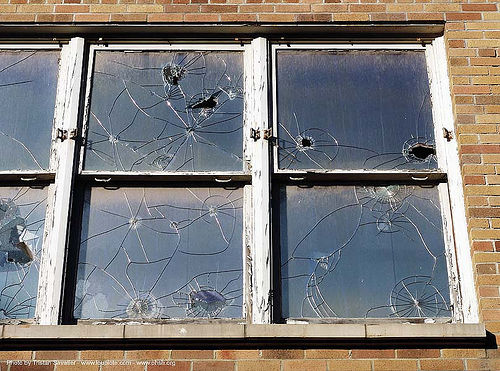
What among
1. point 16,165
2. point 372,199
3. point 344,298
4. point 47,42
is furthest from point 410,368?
point 47,42

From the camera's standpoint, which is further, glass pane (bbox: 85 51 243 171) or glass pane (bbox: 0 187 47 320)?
glass pane (bbox: 85 51 243 171)

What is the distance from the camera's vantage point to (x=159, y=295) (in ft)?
19.6

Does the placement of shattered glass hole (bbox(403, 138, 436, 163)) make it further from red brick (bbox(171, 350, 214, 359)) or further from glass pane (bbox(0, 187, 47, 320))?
glass pane (bbox(0, 187, 47, 320))

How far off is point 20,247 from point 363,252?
2210 millimetres

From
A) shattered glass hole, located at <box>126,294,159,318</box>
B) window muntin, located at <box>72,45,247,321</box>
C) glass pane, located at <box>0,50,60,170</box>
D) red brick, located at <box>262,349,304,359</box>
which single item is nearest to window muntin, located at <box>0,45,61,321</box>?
glass pane, located at <box>0,50,60,170</box>

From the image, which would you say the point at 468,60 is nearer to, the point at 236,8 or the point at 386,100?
the point at 386,100

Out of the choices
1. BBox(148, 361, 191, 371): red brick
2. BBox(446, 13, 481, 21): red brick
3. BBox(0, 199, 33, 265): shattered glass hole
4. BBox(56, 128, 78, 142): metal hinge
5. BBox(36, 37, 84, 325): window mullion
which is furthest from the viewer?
BBox(446, 13, 481, 21): red brick

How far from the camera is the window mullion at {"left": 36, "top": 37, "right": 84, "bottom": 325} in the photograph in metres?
5.86

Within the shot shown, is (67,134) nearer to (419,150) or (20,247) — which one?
(20,247)

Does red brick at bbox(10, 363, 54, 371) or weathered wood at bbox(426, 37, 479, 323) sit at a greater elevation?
weathered wood at bbox(426, 37, 479, 323)

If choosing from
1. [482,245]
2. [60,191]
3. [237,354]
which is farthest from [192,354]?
[482,245]

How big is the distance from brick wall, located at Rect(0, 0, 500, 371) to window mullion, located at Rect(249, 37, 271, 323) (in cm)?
33

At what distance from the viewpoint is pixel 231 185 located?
6340 mm

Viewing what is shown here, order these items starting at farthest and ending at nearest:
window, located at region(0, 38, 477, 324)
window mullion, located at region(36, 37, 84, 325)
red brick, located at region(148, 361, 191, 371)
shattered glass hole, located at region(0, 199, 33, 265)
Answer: shattered glass hole, located at region(0, 199, 33, 265) → window, located at region(0, 38, 477, 324) → window mullion, located at region(36, 37, 84, 325) → red brick, located at region(148, 361, 191, 371)
